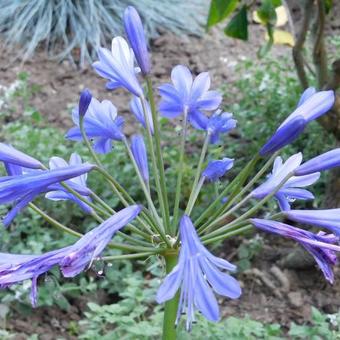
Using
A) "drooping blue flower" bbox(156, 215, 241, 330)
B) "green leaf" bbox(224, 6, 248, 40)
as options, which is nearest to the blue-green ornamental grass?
"drooping blue flower" bbox(156, 215, 241, 330)

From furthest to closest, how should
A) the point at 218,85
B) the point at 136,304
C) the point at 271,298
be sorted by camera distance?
1. the point at 218,85
2. the point at 271,298
3. the point at 136,304

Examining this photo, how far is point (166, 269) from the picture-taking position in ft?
4.61

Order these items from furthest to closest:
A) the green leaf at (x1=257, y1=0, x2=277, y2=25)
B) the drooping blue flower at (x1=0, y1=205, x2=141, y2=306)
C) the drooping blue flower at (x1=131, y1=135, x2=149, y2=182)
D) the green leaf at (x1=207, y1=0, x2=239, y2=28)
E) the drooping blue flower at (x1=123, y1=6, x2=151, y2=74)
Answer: the green leaf at (x1=257, y1=0, x2=277, y2=25) → the green leaf at (x1=207, y1=0, x2=239, y2=28) → the drooping blue flower at (x1=131, y1=135, x2=149, y2=182) → the drooping blue flower at (x1=123, y1=6, x2=151, y2=74) → the drooping blue flower at (x1=0, y1=205, x2=141, y2=306)

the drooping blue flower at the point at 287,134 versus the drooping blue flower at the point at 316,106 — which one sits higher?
the drooping blue flower at the point at 316,106

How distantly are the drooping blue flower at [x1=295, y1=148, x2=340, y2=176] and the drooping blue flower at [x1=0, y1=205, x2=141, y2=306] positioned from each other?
32 centimetres

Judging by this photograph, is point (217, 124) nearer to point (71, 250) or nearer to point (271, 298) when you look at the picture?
point (71, 250)

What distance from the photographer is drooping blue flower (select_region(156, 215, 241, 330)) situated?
1165 mm

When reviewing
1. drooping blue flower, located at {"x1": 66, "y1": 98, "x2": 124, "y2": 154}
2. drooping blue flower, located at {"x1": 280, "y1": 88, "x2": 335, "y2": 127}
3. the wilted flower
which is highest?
the wilted flower

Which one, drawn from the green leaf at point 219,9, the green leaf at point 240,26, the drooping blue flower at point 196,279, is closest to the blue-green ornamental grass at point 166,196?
the drooping blue flower at point 196,279

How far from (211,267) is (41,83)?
5.40 m

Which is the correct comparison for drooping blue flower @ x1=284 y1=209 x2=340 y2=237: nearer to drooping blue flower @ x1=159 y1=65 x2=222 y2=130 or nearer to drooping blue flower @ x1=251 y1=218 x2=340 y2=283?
drooping blue flower @ x1=251 y1=218 x2=340 y2=283

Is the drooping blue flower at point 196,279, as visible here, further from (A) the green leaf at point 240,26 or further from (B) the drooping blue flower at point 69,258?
(A) the green leaf at point 240,26

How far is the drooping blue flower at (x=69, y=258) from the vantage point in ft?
3.80

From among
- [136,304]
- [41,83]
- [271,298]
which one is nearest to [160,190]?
[136,304]
